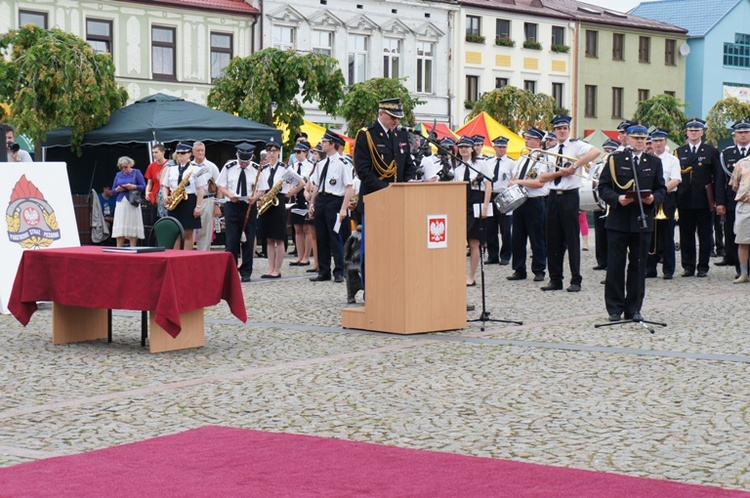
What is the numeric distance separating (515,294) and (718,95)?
58769 mm

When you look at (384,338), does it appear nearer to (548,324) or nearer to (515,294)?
(548,324)

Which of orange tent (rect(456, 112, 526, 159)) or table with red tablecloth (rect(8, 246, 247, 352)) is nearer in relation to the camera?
table with red tablecloth (rect(8, 246, 247, 352))

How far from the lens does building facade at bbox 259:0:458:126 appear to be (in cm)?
5034

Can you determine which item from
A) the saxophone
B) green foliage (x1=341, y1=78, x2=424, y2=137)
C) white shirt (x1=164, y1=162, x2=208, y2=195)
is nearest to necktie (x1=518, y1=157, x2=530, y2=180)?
the saxophone

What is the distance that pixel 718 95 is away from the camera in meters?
71.2

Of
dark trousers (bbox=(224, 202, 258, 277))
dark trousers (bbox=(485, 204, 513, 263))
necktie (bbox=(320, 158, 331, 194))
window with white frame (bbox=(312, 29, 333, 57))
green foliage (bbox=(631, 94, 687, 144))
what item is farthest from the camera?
green foliage (bbox=(631, 94, 687, 144))

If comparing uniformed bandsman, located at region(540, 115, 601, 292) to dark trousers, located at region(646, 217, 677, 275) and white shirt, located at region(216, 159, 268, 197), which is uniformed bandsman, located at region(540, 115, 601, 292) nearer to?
dark trousers, located at region(646, 217, 677, 275)

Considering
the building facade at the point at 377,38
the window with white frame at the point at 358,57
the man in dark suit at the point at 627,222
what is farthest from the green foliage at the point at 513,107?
the man in dark suit at the point at 627,222

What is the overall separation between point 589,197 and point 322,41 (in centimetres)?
3488

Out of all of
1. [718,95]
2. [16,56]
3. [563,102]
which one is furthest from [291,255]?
[718,95]

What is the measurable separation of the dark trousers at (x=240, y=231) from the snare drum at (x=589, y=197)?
14.8 feet

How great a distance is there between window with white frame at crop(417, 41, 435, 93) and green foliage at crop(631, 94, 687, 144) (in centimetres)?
1143

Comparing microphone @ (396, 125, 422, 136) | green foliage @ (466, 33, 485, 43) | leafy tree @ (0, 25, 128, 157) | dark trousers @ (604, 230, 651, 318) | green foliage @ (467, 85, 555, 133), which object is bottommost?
dark trousers @ (604, 230, 651, 318)

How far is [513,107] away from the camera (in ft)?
171
